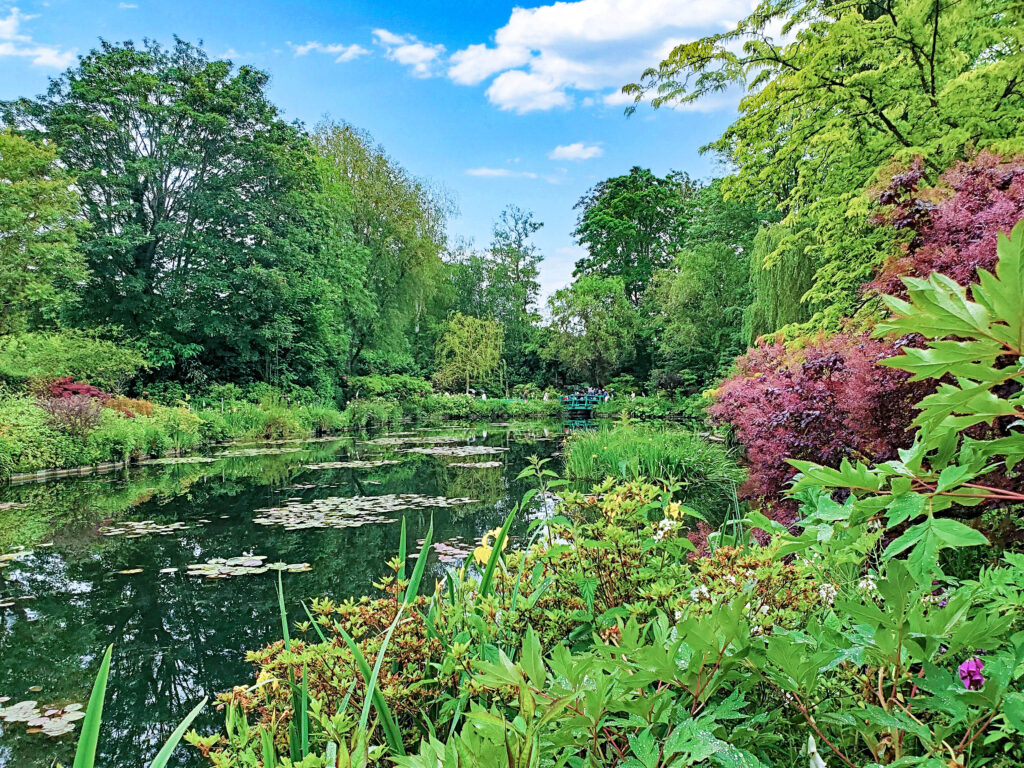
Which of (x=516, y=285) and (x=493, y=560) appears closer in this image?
(x=493, y=560)

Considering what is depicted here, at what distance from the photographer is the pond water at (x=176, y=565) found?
225cm

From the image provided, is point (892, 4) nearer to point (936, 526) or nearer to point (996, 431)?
point (996, 431)

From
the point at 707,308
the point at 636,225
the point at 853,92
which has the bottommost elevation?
the point at 707,308

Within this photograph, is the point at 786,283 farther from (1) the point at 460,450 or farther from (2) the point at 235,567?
(2) the point at 235,567

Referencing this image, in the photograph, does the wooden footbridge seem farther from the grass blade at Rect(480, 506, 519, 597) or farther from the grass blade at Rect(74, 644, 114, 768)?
the grass blade at Rect(74, 644, 114, 768)

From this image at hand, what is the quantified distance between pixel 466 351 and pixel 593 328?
5.50 metres

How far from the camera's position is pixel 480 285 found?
28.1m

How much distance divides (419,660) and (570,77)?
64.9 ft

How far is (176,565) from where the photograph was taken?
3797 millimetres

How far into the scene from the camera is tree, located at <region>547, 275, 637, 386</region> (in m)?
21.2

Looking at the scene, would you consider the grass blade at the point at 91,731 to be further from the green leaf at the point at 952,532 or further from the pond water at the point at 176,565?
the pond water at the point at 176,565

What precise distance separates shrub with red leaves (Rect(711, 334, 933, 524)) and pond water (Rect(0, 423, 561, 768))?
1981mm

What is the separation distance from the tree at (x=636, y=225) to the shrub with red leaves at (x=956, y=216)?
2341 cm

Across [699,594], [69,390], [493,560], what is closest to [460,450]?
[69,390]
